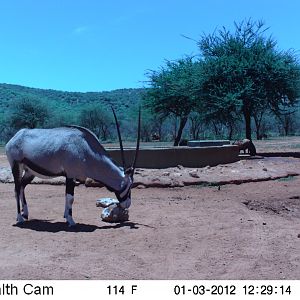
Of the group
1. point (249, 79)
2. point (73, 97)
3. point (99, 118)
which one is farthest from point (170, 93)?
point (73, 97)

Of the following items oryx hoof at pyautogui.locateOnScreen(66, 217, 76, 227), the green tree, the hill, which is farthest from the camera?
the hill

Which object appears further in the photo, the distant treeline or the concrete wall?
the distant treeline

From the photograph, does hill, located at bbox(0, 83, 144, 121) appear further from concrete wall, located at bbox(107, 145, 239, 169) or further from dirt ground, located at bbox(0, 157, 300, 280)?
dirt ground, located at bbox(0, 157, 300, 280)

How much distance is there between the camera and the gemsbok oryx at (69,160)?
8992 mm

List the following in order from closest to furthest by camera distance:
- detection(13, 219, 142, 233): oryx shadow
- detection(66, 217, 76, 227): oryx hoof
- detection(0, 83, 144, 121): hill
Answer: detection(13, 219, 142, 233): oryx shadow
detection(66, 217, 76, 227): oryx hoof
detection(0, 83, 144, 121): hill

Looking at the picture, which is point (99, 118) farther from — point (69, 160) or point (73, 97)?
point (69, 160)

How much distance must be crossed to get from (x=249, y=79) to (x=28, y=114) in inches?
1341

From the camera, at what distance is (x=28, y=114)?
5403 centimetres

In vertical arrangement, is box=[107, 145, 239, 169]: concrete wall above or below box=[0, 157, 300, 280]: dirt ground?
above

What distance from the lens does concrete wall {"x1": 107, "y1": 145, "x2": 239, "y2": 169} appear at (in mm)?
16500

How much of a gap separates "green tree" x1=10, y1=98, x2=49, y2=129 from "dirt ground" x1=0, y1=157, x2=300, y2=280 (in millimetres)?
41502

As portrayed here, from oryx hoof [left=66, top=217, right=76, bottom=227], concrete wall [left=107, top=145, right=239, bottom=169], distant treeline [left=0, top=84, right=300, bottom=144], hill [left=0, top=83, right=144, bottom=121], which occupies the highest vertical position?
hill [left=0, top=83, right=144, bottom=121]

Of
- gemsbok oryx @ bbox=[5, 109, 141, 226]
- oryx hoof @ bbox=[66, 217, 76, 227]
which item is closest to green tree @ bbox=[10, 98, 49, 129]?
gemsbok oryx @ bbox=[5, 109, 141, 226]
